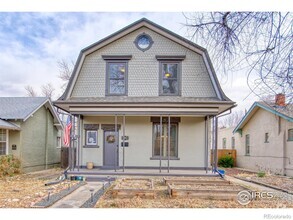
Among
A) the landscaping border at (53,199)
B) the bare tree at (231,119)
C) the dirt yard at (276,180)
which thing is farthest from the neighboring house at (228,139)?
the bare tree at (231,119)

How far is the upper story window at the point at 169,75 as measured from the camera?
11070 mm

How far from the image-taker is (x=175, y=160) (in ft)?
36.3

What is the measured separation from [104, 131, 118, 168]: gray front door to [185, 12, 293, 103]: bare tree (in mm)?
7715

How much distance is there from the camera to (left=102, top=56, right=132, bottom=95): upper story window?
11.1m

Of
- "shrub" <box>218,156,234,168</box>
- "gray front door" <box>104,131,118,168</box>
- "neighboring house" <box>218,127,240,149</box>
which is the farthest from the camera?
"neighboring house" <box>218,127,240,149</box>

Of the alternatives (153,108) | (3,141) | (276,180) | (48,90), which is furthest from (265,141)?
(48,90)

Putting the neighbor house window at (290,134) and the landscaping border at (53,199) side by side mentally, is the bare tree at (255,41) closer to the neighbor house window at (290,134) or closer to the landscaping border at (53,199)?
the landscaping border at (53,199)

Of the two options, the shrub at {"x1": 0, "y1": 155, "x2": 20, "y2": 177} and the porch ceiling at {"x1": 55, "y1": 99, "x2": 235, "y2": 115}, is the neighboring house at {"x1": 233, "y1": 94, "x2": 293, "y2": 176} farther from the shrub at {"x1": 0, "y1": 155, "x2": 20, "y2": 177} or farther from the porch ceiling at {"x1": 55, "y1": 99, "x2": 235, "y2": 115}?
the shrub at {"x1": 0, "y1": 155, "x2": 20, "y2": 177}

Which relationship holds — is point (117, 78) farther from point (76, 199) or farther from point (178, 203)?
point (178, 203)

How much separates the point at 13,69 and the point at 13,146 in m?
4.85

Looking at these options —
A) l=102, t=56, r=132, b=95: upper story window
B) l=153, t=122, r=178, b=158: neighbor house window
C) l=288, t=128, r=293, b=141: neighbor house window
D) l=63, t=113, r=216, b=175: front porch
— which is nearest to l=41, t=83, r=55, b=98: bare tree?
l=63, t=113, r=216, b=175: front porch

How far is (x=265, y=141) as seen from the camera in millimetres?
14164

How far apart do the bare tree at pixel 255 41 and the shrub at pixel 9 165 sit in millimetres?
10553
